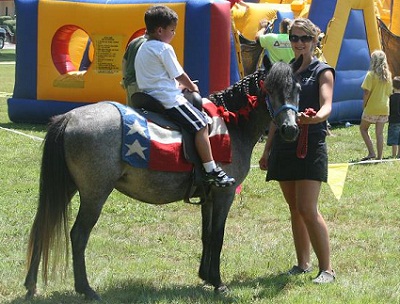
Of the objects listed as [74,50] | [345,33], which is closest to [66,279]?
[345,33]

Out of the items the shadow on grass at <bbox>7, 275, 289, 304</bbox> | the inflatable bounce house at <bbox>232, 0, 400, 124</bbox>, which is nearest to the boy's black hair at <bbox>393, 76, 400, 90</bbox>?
the inflatable bounce house at <bbox>232, 0, 400, 124</bbox>

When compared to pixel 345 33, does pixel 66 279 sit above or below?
below

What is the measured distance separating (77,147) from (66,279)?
1.33 m

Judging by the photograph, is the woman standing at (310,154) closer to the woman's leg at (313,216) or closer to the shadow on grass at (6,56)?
the woman's leg at (313,216)

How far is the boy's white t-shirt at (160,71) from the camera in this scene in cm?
559

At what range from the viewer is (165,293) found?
5824 mm

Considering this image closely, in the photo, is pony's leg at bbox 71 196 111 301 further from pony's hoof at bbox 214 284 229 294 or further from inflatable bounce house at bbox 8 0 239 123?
inflatable bounce house at bbox 8 0 239 123

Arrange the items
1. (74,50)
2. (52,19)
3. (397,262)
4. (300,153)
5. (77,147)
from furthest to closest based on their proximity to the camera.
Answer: (74,50) → (52,19) → (397,262) → (300,153) → (77,147)

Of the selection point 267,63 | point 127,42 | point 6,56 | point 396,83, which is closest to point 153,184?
point 267,63

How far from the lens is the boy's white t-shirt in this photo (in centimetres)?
559

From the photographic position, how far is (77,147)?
5336mm

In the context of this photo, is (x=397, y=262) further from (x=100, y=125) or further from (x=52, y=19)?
(x=52, y=19)

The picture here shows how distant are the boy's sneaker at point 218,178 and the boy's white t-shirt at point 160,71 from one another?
1.85 ft

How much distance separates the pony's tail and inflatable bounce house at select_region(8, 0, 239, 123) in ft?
25.7
